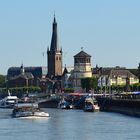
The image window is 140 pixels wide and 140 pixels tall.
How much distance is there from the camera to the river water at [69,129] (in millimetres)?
74750

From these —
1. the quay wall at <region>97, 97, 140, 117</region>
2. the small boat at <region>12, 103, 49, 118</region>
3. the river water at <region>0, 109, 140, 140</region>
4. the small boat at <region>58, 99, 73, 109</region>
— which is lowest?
the river water at <region>0, 109, 140, 140</region>

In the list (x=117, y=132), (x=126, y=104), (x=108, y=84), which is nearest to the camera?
(x=117, y=132)

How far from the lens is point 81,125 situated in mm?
90375

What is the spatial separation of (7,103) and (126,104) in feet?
152

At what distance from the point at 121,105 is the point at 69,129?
44958mm

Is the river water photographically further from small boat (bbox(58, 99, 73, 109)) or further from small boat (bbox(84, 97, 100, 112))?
small boat (bbox(58, 99, 73, 109))

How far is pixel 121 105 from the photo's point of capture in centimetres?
12812

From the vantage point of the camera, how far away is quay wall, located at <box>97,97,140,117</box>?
4469 inches

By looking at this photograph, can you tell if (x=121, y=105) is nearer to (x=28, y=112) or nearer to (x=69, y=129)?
(x=28, y=112)

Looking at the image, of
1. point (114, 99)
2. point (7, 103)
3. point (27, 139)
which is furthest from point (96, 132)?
point (7, 103)

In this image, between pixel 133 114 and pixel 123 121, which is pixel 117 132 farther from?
pixel 133 114

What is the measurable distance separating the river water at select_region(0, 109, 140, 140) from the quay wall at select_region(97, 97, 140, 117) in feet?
47.3

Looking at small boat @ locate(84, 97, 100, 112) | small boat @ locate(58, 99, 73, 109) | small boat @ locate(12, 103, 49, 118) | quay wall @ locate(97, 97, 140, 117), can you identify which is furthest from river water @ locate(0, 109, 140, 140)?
small boat @ locate(58, 99, 73, 109)

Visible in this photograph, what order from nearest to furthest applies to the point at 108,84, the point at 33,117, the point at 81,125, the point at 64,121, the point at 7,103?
the point at 81,125 < the point at 64,121 < the point at 33,117 < the point at 7,103 < the point at 108,84
